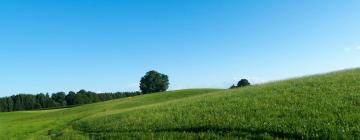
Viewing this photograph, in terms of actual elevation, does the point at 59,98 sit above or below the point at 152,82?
below

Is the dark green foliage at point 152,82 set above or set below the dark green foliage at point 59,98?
above

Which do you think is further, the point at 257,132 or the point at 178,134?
the point at 178,134

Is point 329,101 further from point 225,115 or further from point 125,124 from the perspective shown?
point 125,124

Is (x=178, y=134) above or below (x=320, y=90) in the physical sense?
below

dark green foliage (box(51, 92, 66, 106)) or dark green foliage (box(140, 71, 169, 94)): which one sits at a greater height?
dark green foliage (box(140, 71, 169, 94))

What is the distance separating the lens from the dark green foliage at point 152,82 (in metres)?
144

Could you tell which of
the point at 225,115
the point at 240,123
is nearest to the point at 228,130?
the point at 240,123

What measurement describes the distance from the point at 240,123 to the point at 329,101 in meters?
5.54

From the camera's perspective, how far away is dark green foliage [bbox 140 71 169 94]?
144m

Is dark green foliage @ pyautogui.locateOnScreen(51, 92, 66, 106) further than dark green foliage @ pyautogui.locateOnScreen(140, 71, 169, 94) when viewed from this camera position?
Yes

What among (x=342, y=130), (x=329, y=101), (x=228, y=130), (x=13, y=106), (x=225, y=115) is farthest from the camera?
(x=13, y=106)

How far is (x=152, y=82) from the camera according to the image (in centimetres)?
14450

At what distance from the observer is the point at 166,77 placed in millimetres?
148500

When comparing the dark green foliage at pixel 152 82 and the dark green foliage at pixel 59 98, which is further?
the dark green foliage at pixel 59 98
